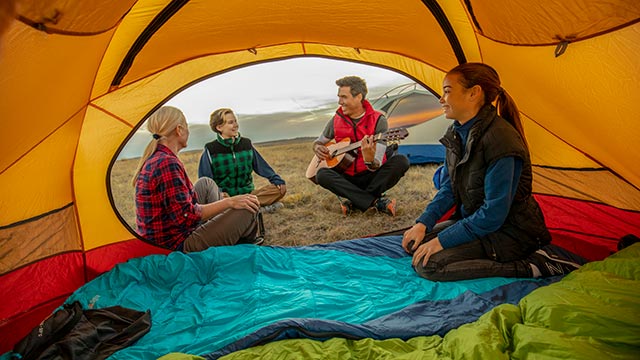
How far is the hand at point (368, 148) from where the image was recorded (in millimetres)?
3840

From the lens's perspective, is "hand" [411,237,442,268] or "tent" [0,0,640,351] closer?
"tent" [0,0,640,351]

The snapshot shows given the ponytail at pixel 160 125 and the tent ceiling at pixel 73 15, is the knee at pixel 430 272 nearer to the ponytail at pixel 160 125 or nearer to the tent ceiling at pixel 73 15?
the ponytail at pixel 160 125

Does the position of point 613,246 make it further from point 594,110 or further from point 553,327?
point 553,327

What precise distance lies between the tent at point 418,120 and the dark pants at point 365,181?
1.08 meters

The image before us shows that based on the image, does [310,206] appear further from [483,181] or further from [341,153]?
[483,181]

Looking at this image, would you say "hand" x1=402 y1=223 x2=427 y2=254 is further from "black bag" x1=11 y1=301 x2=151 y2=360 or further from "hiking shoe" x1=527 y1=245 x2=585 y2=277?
"black bag" x1=11 y1=301 x2=151 y2=360

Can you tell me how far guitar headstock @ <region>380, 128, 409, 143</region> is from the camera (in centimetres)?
366

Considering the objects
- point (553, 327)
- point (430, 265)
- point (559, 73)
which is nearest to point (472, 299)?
point (430, 265)

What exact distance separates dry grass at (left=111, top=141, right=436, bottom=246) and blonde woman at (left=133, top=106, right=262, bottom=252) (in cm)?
49

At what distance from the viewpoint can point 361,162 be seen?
396 cm

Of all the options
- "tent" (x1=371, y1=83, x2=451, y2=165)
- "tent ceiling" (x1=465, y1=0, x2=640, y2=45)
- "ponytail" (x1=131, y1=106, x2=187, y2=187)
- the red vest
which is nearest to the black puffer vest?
"tent ceiling" (x1=465, y1=0, x2=640, y2=45)

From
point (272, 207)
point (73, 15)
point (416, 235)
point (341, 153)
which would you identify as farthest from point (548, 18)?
point (272, 207)

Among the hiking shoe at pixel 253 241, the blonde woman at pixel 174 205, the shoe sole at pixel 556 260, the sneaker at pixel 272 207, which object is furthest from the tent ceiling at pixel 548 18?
the sneaker at pixel 272 207

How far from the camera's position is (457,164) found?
2.21 metres
